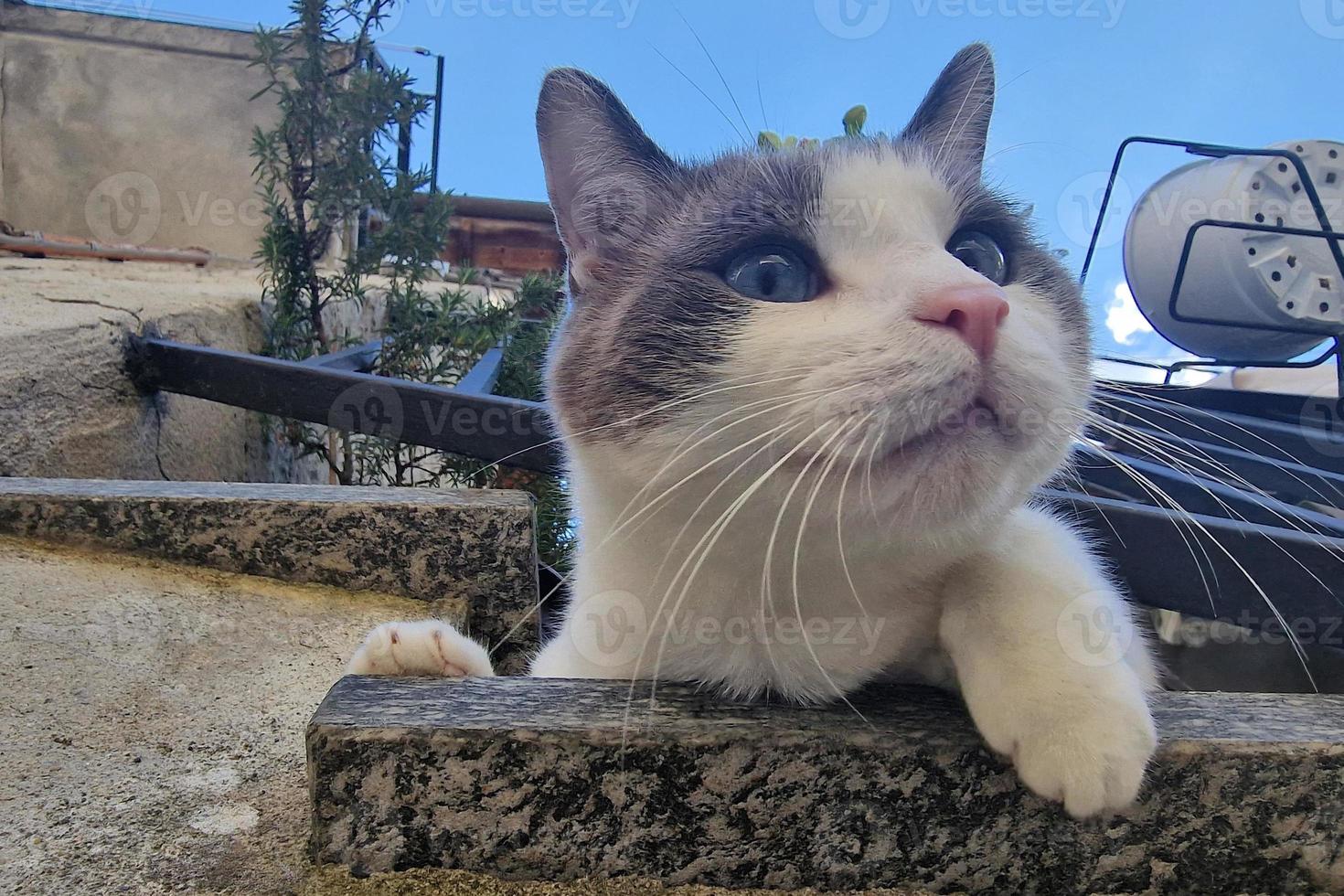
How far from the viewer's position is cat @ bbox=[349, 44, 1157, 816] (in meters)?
0.86

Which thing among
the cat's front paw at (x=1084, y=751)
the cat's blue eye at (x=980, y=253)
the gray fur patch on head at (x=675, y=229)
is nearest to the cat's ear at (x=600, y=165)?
the gray fur patch on head at (x=675, y=229)

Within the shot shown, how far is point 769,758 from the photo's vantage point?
0.89 metres

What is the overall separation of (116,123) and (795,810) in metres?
7.10

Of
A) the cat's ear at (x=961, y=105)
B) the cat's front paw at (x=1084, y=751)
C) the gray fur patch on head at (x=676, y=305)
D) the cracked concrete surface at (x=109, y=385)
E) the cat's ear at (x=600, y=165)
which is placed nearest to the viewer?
the cat's front paw at (x=1084, y=751)

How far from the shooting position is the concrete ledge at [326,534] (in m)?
1.77

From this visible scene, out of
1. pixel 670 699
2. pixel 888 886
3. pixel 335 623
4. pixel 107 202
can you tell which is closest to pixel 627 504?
pixel 670 699

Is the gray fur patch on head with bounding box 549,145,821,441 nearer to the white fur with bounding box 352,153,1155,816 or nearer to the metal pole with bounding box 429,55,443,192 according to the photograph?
the white fur with bounding box 352,153,1155,816

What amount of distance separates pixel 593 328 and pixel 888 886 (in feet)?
2.70

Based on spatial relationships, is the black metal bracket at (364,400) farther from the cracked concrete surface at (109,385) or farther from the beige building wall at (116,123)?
the beige building wall at (116,123)

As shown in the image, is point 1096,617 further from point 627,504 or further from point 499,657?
point 499,657

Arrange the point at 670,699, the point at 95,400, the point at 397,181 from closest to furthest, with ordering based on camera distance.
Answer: the point at 670,699 < the point at 95,400 < the point at 397,181

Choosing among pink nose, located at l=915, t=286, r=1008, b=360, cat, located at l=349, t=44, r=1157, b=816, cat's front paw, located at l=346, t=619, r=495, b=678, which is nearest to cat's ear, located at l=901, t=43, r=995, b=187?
cat, located at l=349, t=44, r=1157, b=816

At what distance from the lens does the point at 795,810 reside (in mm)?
900

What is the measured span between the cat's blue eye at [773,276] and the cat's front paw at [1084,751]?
56 cm
